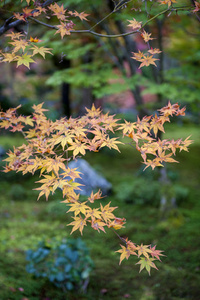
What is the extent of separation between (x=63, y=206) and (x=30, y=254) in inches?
98.4

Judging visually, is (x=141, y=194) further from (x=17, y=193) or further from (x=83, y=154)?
(x=83, y=154)

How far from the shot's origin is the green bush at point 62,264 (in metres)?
3.22

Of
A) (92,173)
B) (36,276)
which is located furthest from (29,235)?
(92,173)

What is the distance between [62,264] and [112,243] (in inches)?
66.6

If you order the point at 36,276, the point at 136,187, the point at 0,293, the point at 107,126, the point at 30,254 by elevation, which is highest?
the point at 136,187

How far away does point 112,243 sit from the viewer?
4.79 metres

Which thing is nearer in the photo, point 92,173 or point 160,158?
point 160,158

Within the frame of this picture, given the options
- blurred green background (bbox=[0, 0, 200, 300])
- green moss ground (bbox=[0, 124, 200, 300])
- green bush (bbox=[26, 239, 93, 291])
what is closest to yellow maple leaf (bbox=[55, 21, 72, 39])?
blurred green background (bbox=[0, 0, 200, 300])

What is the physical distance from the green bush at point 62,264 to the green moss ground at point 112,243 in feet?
0.56

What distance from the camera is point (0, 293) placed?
3.02 m

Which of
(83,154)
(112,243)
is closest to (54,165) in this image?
(83,154)

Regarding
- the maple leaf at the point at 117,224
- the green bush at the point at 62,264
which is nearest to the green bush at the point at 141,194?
the green bush at the point at 62,264

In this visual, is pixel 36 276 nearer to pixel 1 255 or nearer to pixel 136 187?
pixel 1 255

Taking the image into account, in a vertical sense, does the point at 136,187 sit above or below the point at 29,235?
above
